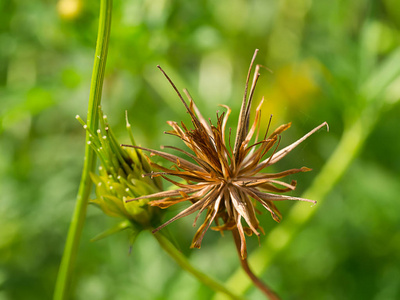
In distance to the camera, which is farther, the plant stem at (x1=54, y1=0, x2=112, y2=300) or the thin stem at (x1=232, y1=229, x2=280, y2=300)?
the thin stem at (x1=232, y1=229, x2=280, y2=300)

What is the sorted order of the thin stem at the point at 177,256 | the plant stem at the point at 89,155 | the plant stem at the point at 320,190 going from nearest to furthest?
the plant stem at the point at 89,155, the thin stem at the point at 177,256, the plant stem at the point at 320,190

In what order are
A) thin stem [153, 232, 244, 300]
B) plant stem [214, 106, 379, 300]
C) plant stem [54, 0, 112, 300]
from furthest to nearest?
plant stem [214, 106, 379, 300]
thin stem [153, 232, 244, 300]
plant stem [54, 0, 112, 300]

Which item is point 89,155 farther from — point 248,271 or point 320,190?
point 320,190

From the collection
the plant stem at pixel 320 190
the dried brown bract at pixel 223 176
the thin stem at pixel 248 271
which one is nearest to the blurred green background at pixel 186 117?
the plant stem at pixel 320 190

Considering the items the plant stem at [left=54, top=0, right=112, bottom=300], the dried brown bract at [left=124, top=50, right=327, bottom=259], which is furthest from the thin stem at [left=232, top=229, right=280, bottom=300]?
the plant stem at [left=54, top=0, right=112, bottom=300]

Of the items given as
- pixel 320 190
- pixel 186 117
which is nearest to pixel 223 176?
pixel 320 190

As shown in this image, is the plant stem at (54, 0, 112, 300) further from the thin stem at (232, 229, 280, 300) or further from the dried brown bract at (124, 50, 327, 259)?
the thin stem at (232, 229, 280, 300)

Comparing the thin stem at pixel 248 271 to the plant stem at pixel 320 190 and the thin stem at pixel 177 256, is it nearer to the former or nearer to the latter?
the thin stem at pixel 177 256

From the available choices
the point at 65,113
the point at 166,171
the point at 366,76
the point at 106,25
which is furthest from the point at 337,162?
the point at 65,113
